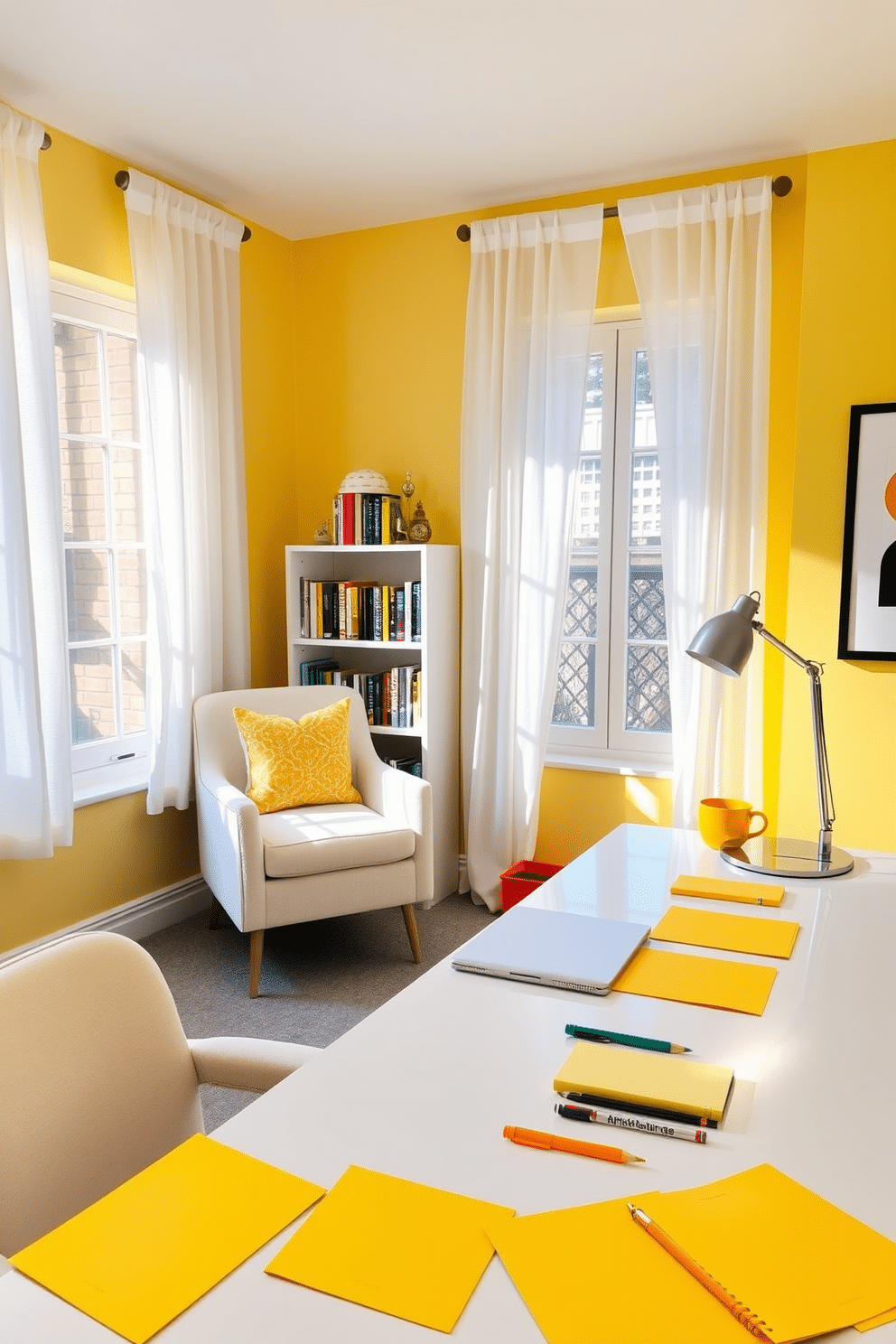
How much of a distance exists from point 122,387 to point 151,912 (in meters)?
1.90

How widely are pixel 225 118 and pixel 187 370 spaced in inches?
32.6

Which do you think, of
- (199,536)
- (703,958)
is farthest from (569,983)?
(199,536)

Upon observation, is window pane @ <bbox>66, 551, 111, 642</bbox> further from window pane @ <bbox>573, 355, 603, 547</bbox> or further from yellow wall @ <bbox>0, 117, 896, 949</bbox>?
window pane @ <bbox>573, 355, 603, 547</bbox>

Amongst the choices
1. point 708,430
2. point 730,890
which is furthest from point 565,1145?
point 708,430

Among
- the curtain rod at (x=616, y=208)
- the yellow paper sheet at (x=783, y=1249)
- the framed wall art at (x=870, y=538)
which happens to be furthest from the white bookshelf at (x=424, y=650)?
the yellow paper sheet at (x=783, y=1249)

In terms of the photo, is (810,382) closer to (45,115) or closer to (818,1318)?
(45,115)

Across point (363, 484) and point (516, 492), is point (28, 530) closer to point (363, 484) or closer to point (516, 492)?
point (363, 484)

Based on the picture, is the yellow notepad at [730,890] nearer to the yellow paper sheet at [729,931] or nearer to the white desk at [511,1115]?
the yellow paper sheet at [729,931]

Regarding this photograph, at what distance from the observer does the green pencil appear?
1197 mm

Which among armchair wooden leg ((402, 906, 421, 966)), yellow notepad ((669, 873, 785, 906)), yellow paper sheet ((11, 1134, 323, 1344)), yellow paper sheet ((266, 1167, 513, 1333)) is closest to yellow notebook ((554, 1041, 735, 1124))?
yellow paper sheet ((266, 1167, 513, 1333))

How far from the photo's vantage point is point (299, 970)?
11.1ft

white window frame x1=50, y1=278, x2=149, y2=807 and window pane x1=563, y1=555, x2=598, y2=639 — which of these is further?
window pane x1=563, y1=555, x2=598, y2=639

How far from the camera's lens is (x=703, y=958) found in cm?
148

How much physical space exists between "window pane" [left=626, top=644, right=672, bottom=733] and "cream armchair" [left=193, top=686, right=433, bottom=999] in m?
1.02
